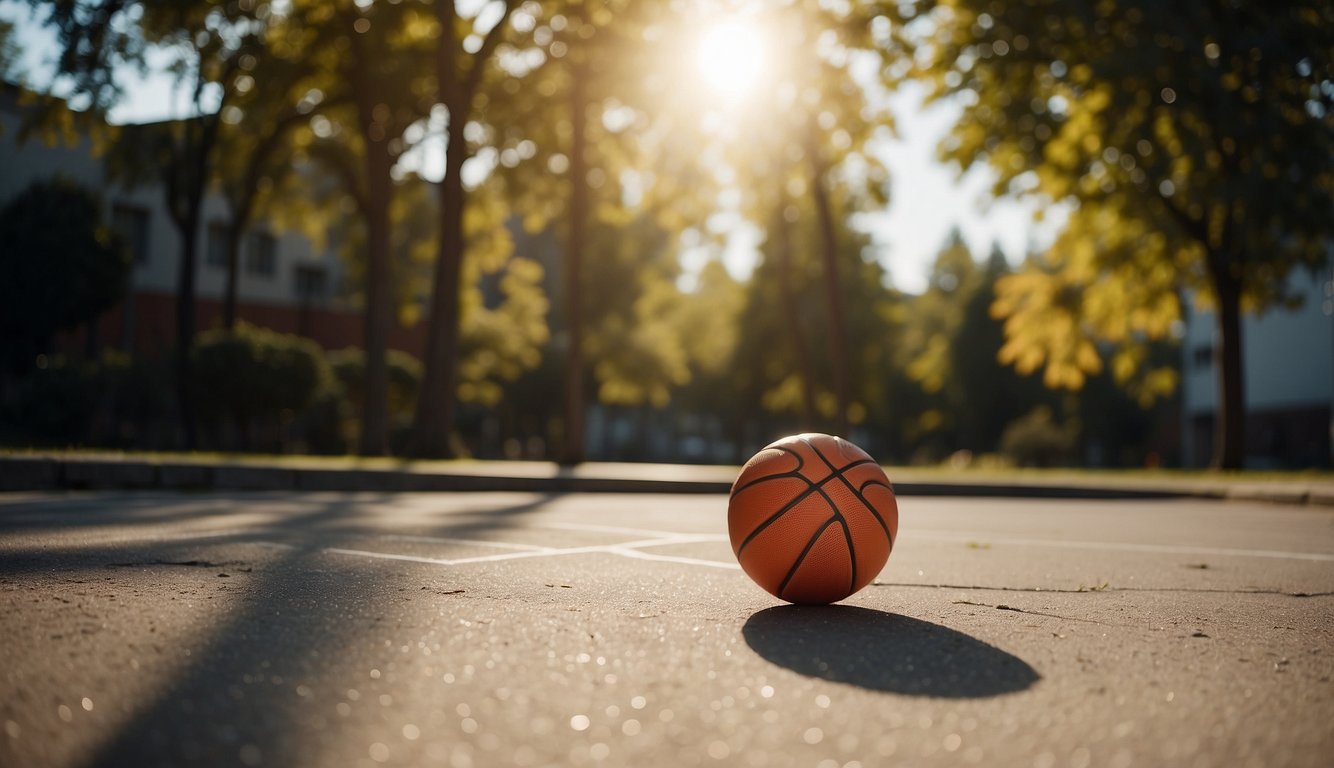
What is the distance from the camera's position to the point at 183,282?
94.2ft

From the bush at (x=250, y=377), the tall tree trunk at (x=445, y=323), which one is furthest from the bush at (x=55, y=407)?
the tall tree trunk at (x=445, y=323)

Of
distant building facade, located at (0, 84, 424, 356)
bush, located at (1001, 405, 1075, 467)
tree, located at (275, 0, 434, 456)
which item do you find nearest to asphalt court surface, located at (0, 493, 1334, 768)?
tree, located at (275, 0, 434, 456)

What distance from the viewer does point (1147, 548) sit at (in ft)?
30.3

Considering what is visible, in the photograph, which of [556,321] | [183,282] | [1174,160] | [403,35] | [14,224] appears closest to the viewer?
[1174,160]

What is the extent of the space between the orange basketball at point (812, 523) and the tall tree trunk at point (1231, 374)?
21.4 metres

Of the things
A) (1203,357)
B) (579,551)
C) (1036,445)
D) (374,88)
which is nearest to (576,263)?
(374,88)

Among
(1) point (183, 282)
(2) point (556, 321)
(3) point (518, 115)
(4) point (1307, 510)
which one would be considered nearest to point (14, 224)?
(1) point (183, 282)

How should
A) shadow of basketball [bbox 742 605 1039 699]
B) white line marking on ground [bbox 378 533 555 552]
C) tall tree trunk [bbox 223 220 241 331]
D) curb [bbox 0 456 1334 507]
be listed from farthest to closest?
1. tall tree trunk [bbox 223 220 241 331]
2. curb [bbox 0 456 1334 507]
3. white line marking on ground [bbox 378 533 555 552]
4. shadow of basketball [bbox 742 605 1039 699]

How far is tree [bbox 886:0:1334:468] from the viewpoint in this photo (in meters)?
19.2

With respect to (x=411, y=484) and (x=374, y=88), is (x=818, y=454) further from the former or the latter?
(x=374, y=88)

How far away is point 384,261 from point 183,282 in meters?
6.88

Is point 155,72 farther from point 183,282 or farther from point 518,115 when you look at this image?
point 518,115

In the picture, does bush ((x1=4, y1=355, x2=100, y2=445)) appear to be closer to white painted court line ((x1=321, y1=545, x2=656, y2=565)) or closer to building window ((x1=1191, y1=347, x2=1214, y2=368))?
white painted court line ((x1=321, y1=545, x2=656, y2=565))

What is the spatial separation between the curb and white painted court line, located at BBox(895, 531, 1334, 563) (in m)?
6.07
